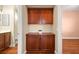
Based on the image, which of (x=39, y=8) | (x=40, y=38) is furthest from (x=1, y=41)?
(x=39, y=8)

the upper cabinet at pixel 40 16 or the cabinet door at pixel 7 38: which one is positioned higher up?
the upper cabinet at pixel 40 16

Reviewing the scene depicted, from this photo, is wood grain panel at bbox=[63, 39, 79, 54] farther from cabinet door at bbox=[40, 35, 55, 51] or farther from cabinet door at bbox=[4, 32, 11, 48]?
cabinet door at bbox=[4, 32, 11, 48]

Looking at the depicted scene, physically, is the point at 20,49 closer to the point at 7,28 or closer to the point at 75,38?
the point at 7,28

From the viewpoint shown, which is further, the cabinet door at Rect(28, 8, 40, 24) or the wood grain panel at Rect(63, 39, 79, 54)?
the cabinet door at Rect(28, 8, 40, 24)

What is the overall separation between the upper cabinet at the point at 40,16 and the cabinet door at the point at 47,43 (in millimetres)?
929

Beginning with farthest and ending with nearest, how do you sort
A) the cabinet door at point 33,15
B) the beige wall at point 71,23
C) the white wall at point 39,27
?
the beige wall at point 71,23 < the white wall at point 39,27 < the cabinet door at point 33,15

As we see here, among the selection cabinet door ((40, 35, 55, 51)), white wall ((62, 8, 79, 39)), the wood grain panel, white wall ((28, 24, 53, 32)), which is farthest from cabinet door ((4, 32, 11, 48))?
white wall ((62, 8, 79, 39))

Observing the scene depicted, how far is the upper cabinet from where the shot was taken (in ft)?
21.1

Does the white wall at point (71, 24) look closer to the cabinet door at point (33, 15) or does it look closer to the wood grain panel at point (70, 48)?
the wood grain panel at point (70, 48)

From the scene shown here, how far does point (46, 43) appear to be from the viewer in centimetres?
597

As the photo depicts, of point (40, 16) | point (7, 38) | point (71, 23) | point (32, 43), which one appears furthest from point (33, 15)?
point (71, 23)

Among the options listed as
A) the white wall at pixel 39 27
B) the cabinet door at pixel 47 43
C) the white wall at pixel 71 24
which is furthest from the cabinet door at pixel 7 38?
the white wall at pixel 71 24

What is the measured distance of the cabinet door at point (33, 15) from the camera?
21.1ft

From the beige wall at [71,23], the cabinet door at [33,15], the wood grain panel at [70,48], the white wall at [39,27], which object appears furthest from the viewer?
the beige wall at [71,23]
